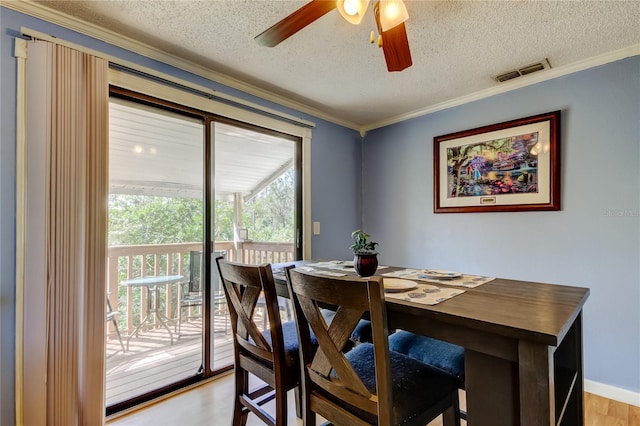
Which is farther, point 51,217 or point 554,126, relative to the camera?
point 554,126

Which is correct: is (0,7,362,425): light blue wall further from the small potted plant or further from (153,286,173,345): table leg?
the small potted plant

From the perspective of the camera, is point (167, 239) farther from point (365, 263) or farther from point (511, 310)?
point (511, 310)

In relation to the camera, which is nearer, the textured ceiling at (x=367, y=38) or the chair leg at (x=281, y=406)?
the chair leg at (x=281, y=406)

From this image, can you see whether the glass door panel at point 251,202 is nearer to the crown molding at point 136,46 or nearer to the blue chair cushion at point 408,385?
the crown molding at point 136,46

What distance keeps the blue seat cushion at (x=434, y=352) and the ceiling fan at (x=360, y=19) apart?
51.2 inches

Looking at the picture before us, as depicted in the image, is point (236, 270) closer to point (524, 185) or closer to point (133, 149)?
point (133, 149)

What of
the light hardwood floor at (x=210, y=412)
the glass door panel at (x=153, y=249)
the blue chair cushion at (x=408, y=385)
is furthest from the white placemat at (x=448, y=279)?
the glass door panel at (x=153, y=249)

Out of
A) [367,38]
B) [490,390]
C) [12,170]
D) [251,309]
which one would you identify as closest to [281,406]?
[251,309]

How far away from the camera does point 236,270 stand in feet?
4.55

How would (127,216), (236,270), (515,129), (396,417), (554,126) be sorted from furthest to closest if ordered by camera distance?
(515,129) → (554,126) → (127,216) → (236,270) → (396,417)

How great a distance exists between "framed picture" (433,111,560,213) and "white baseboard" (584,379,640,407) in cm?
123

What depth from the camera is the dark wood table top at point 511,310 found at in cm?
83

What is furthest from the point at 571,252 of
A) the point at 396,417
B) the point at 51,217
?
the point at 51,217

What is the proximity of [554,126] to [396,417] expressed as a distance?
2320 mm
